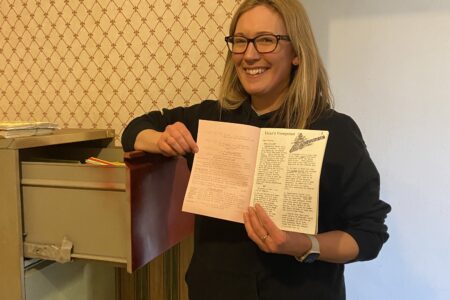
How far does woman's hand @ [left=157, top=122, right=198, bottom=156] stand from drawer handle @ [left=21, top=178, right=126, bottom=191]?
0.24 m

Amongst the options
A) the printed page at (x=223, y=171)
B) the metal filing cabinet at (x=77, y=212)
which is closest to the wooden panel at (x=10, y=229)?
the metal filing cabinet at (x=77, y=212)

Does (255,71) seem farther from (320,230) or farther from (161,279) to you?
(161,279)

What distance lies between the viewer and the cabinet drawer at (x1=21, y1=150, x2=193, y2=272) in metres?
1.11

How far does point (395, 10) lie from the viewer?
1.37 metres

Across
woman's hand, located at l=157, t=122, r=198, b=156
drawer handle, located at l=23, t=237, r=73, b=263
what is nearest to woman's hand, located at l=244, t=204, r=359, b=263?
woman's hand, located at l=157, t=122, r=198, b=156

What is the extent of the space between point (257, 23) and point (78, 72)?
0.97 metres

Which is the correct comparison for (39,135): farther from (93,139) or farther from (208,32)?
(208,32)

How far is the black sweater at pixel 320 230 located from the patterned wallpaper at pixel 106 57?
0.57 meters

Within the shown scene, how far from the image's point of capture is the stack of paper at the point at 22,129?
4.07ft

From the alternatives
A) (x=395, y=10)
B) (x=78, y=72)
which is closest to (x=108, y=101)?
(x=78, y=72)

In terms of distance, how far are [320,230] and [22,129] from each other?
88cm

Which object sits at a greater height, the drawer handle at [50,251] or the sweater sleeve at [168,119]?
the sweater sleeve at [168,119]

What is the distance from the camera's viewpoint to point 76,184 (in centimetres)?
118

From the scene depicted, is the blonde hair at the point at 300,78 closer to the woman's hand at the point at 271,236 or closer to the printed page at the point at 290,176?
the printed page at the point at 290,176
